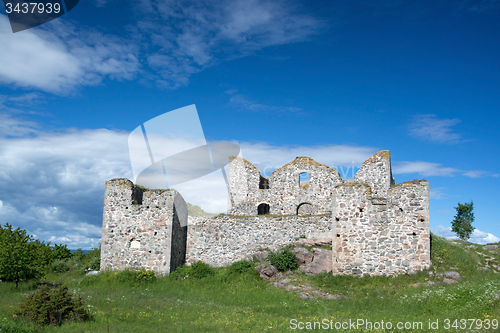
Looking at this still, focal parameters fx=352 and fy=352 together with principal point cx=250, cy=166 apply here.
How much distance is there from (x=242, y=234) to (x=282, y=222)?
2540 millimetres

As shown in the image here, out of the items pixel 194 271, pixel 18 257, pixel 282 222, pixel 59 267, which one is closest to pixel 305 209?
pixel 282 222

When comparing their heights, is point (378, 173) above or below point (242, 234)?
above

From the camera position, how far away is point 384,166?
24.6m

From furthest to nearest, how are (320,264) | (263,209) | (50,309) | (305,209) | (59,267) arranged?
(263,209) < (305,209) < (59,267) < (320,264) < (50,309)

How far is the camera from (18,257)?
17016 mm

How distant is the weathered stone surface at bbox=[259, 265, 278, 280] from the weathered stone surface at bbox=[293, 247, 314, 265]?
4.57 ft

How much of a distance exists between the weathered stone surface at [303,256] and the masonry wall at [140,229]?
7.25 meters

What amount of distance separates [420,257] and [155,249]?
14.3m

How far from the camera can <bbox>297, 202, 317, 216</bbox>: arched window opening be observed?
86.6 ft

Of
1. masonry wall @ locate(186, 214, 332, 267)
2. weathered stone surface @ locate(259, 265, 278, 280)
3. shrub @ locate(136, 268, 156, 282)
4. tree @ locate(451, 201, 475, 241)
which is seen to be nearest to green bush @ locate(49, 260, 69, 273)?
shrub @ locate(136, 268, 156, 282)

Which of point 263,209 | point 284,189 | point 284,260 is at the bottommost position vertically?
point 284,260

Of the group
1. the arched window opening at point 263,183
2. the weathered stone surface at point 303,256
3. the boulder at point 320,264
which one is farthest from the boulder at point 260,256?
the arched window opening at point 263,183

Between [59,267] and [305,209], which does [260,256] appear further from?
[59,267]

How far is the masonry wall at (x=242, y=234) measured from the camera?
68.0 feet
